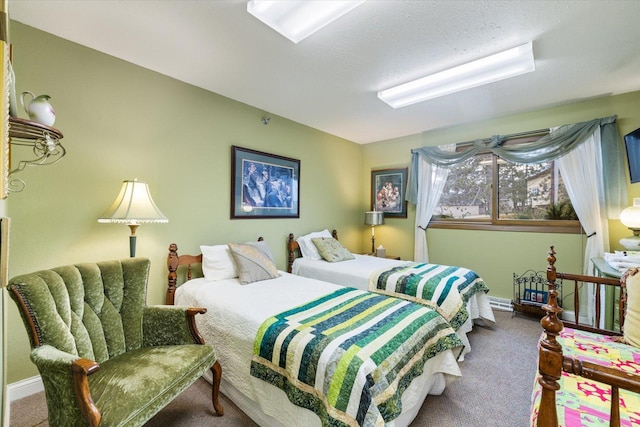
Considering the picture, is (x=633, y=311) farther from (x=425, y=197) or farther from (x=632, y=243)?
(x=425, y=197)

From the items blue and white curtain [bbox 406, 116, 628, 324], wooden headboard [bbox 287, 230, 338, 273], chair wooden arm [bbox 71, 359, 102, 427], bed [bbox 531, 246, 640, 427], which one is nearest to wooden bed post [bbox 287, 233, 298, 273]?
wooden headboard [bbox 287, 230, 338, 273]

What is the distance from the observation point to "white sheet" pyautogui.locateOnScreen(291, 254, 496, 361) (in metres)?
2.88

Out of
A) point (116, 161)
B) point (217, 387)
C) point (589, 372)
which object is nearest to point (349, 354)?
point (589, 372)

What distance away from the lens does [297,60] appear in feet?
7.57

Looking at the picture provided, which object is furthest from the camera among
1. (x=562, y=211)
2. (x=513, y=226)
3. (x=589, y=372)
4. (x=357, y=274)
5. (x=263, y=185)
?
Result: (x=513, y=226)

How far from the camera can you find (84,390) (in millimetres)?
1135

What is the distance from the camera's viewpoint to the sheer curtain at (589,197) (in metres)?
2.97

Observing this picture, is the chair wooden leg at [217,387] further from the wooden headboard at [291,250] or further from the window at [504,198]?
the window at [504,198]

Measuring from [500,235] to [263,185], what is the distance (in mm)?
3316

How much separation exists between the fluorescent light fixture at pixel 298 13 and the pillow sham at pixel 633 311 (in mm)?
2331

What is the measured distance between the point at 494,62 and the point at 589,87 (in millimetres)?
1457

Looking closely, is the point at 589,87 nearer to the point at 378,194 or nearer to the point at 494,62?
the point at 494,62

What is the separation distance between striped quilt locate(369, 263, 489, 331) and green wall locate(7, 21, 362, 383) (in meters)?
1.61

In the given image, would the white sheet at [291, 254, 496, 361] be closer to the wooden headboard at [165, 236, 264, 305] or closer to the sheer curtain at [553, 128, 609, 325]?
the sheer curtain at [553, 128, 609, 325]
